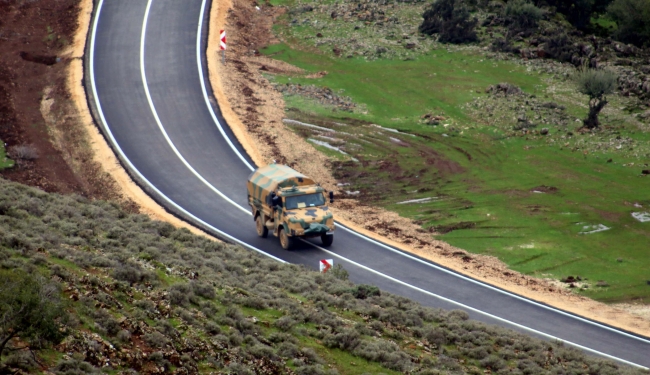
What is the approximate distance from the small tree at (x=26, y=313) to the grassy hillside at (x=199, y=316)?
0.05 m

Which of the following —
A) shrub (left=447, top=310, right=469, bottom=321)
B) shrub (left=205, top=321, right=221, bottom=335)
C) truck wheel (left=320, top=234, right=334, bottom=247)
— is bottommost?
truck wheel (left=320, top=234, right=334, bottom=247)

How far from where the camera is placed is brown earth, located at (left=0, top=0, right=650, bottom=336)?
103 ft

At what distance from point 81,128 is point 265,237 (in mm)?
16089

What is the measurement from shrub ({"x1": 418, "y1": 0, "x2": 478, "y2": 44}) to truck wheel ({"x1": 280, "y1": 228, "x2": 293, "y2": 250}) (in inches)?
1330

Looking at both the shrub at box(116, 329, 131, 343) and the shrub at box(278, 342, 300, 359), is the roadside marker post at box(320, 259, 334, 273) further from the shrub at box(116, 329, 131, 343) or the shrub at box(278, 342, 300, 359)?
the shrub at box(116, 329, 131, 343)

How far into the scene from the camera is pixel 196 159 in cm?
4112

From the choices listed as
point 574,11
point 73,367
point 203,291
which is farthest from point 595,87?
point 73,367

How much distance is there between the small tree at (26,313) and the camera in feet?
40.9

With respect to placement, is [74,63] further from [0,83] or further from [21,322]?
[21,322]

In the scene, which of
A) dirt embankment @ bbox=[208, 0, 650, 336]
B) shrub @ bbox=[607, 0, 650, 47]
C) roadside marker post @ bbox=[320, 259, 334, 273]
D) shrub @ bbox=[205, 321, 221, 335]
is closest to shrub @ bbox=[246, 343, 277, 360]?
shrub @ bbox=[205, 321, 221, 335]

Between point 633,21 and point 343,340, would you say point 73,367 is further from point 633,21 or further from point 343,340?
point 633,21

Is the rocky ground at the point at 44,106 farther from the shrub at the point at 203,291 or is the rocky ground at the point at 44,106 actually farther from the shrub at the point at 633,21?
the shrub at the point at 633,21

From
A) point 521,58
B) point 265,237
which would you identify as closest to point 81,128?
point 265,237

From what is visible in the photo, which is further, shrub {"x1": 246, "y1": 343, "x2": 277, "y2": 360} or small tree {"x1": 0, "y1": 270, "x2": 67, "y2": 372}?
shrub {"x1": 246, "y1": 343, "x2": 277, "y2": 360}
